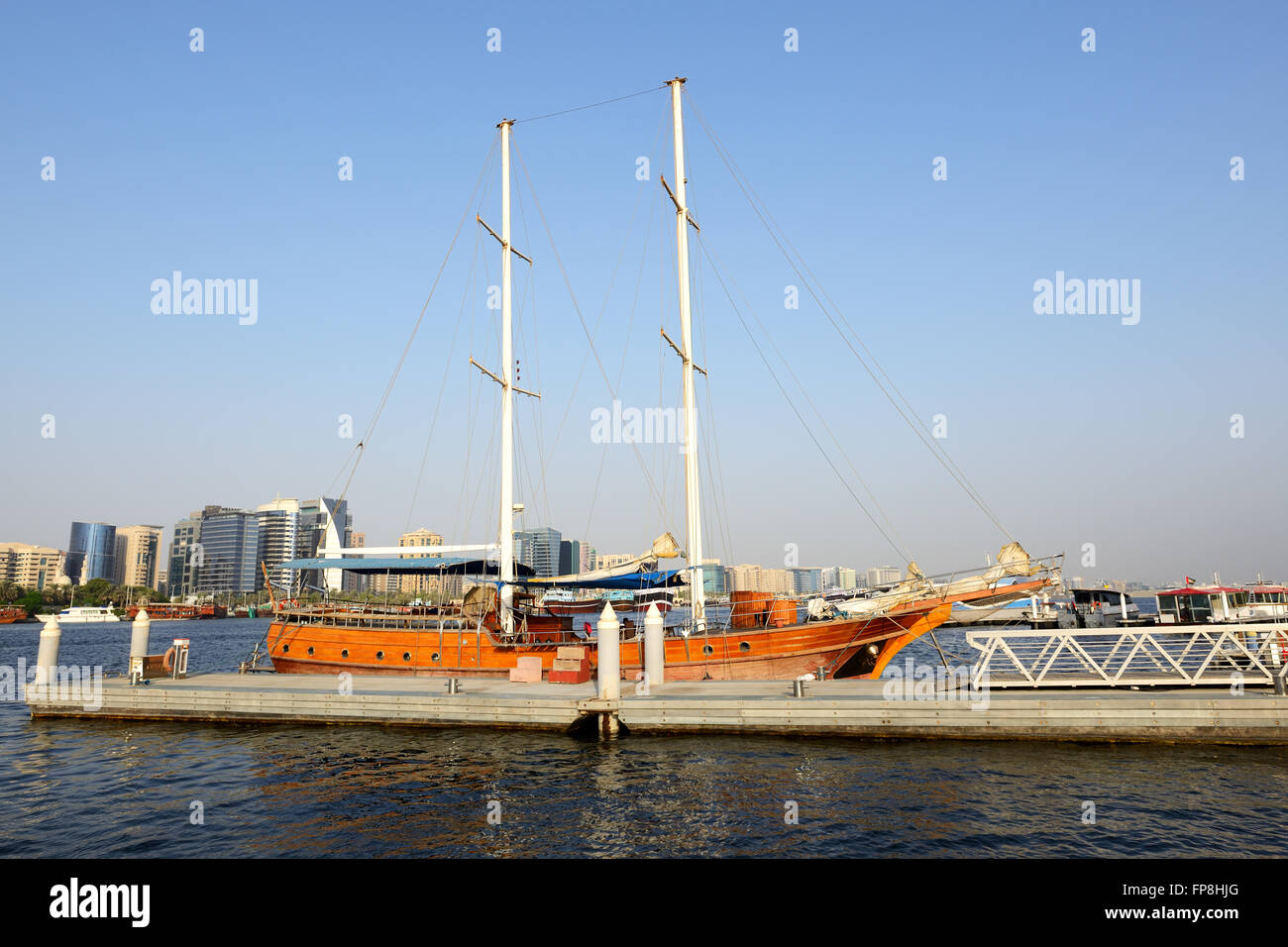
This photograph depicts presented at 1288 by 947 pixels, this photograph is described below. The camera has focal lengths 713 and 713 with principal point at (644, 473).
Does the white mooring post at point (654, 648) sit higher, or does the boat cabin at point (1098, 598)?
the white mooring post at point (654, 648)

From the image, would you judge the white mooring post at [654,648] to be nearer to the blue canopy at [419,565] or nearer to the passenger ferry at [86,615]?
the blue canopy at [419,565]

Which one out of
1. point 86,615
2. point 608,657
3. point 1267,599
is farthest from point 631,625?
point 86,615

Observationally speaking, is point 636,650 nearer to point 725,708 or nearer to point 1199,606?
point 725,708

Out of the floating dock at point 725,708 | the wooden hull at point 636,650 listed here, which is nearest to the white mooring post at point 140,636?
the floating dock at point 725,708

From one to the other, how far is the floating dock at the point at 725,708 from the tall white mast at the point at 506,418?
6.11 m

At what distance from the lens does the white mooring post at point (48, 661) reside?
956 inches

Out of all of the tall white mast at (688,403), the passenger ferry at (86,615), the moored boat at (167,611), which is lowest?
A: the moored boat at (167,611)

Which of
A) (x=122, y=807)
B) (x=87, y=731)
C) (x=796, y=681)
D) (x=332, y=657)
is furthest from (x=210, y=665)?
(x=796, y=681)

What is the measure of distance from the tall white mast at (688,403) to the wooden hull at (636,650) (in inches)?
65.6

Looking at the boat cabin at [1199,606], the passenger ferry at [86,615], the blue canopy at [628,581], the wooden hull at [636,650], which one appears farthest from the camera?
the passenger ferry at [86,615]

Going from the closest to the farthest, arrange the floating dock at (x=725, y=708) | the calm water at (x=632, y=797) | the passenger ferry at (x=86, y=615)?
the calm water at (x=632, y=797)
the floating dock at (x=725, y=708)
the passenger ferry at (x=86, y=615)

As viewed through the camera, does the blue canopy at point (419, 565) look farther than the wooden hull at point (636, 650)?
Yes
